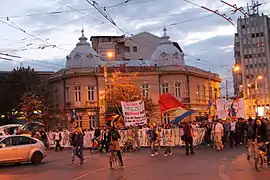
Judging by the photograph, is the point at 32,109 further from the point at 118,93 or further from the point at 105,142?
the point at 105,142

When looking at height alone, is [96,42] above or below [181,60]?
above

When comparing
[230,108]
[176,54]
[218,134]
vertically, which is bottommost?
[218,134]

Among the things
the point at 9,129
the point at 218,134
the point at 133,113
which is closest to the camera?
the point at 218,134

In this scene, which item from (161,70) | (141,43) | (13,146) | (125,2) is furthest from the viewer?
(141,43)

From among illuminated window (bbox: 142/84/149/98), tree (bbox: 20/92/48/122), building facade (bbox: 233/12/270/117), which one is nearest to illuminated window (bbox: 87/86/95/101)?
illuminated window (bbox: 142/84/149/98)

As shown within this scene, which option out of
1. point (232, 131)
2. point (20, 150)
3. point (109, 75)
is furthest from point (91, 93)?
point (20, 150)

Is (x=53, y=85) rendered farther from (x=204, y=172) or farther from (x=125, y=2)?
(x=204, y=172)

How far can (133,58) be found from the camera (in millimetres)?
78438

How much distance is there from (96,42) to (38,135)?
1996 inches

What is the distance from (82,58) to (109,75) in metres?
5.36

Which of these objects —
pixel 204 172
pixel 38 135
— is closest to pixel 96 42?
pixel 38 135

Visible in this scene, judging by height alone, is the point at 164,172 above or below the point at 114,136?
below

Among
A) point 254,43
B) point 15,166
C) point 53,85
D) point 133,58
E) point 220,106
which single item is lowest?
point 15,166

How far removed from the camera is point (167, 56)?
222 ft
